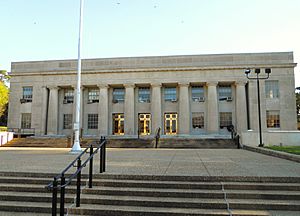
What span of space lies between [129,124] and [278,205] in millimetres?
28346

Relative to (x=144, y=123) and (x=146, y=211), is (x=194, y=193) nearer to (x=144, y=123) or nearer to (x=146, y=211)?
(x=146, y=211)

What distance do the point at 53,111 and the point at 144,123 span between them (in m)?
12.7

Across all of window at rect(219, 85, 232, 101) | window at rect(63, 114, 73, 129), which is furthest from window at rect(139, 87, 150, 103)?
window at rect(63, 114, 73, 129)

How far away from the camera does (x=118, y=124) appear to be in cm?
3472

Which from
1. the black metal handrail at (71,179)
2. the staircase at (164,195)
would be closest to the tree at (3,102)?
the staircase at (164,195)

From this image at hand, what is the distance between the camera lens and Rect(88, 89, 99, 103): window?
35484mm

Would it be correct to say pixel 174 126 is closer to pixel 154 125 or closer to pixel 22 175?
pixel 154 125

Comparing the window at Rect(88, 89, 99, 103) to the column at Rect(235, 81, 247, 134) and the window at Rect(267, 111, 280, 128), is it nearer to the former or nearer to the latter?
the column at Rect(235, 81, 247, 134)

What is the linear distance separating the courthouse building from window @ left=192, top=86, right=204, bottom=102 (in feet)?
0.43

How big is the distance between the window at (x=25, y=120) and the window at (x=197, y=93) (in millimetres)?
22942

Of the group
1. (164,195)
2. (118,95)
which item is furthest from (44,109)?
(164,195)

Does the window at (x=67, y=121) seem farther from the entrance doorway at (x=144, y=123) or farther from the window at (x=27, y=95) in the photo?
the entrance doorway at (x=144, y=123)

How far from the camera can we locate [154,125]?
106 ft

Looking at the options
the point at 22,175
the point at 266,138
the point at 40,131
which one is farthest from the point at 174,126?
the point at 22,175
